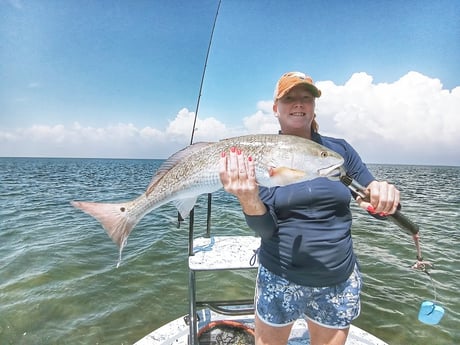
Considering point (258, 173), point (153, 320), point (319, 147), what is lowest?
point (153, 320)

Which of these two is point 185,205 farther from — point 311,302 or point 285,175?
point 311,302

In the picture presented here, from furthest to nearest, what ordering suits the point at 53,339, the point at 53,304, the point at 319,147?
the point at 53,304 → the point at 53,339 → the point at 319,147

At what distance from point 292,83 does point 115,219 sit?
1.83m

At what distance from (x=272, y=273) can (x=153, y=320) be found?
16.5ft

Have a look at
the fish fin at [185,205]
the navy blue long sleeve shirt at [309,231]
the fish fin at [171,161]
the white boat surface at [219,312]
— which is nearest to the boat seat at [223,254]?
the white boat surface at [219,312]

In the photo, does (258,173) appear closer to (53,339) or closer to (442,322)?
(53,339)

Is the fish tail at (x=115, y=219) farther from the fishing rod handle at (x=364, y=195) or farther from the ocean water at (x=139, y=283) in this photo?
the ocean water at (x=139, y=283)

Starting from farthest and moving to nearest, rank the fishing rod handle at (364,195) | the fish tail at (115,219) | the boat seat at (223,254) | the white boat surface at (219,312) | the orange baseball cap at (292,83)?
the boat seat at (223,254) < the white boat surface at (219,312) < the fish tail at (115,219) < the orange baseball cap at (292,83) < the fishing rod handle at (364,195)

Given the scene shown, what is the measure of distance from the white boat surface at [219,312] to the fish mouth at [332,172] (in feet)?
5.93

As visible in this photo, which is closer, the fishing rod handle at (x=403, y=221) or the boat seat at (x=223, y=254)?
the fishing rod handle at (x=403, y=221)

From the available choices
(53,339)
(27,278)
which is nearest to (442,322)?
(53,339)

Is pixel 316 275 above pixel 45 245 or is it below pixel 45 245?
above

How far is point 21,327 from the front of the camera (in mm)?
5906

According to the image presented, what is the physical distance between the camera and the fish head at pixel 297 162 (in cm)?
215
